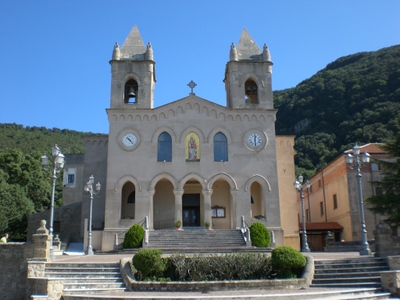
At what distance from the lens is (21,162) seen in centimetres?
5578

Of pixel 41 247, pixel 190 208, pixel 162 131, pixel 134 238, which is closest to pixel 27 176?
pixel 162 131

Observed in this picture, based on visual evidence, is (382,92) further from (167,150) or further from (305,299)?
(305,299)

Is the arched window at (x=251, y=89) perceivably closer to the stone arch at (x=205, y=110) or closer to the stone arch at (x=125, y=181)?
the stone arch at (x=205, y=110)

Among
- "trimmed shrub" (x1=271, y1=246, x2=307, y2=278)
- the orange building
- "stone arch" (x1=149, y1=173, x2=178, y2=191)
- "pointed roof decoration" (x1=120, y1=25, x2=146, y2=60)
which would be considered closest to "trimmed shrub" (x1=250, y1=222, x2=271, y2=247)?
"stone arch" (x1=149, y1=173, x2=178, y2=191)

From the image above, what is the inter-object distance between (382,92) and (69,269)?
6318 cm

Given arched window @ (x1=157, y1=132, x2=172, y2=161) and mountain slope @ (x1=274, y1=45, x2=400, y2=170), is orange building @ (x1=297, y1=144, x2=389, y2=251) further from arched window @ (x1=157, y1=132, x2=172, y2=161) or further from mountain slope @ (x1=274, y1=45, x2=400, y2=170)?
mountain slope @ (x1=274, y1=45, x2=400, y2=170)

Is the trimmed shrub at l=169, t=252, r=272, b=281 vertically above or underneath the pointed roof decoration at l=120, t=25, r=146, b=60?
underneath

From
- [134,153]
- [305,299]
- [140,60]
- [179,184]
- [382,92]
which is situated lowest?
[305,299]

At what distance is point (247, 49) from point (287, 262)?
24.2m

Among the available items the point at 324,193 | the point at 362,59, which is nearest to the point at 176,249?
the point at 324,193

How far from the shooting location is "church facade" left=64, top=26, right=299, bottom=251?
32.7 meters

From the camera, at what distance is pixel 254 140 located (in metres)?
34.2

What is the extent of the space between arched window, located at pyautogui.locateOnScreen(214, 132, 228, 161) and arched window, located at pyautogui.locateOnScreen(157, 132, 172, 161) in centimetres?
355

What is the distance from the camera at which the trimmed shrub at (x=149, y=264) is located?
16.4 metres
